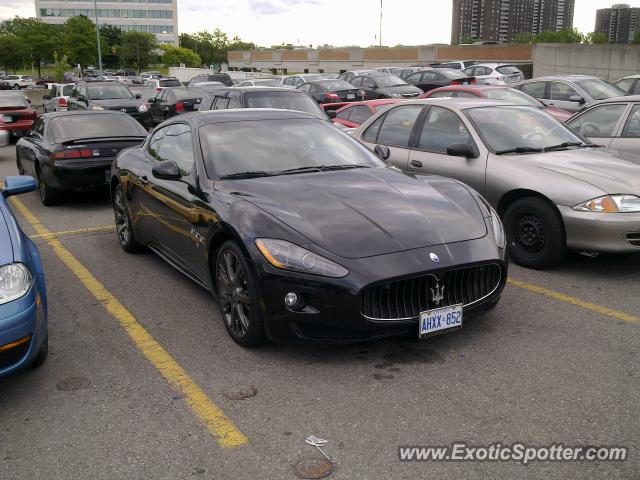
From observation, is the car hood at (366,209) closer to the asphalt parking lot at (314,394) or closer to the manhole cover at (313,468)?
the asphalt parking lot at (314,394)

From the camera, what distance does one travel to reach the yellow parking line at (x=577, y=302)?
15.6 ft

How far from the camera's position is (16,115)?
18078 millimetres

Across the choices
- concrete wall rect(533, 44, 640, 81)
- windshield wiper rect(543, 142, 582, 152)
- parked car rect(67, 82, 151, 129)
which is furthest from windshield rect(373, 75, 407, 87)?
windshield wiper rect(543, 142, 582, 152)

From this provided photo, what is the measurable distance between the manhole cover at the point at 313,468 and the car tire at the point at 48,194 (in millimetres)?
7608

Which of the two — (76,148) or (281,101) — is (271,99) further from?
(76,148)

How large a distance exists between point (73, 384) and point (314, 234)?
1.71 metres

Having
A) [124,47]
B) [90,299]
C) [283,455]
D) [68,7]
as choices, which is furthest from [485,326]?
[68,7]

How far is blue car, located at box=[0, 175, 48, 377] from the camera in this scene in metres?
3.52

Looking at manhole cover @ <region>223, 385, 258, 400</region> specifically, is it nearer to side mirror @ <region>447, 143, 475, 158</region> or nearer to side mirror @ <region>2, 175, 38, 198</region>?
side mirror @ <region>2, 175, 38, 198</region>

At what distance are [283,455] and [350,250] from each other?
1314 mm

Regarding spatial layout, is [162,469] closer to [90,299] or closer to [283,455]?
[283,455]

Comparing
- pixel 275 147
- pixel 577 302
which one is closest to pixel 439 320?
pixel 577 302

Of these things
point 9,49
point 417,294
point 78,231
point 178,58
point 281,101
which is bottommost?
point 78,231

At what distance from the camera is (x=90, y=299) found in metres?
5.50
